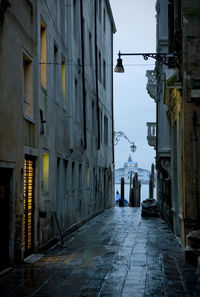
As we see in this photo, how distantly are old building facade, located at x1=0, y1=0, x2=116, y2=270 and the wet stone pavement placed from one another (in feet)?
2.68

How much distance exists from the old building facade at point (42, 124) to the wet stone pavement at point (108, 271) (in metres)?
0.82

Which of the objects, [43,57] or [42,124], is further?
[43,57]

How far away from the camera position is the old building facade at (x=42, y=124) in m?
9.73

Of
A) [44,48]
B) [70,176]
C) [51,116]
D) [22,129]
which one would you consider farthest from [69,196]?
[22,129]

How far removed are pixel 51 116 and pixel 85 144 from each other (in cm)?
756

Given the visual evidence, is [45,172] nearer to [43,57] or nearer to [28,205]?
[28,205]

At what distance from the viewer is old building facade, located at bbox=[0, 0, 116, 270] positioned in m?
9.73

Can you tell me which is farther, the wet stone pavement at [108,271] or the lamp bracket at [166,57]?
the lamp bracket at [166,57]

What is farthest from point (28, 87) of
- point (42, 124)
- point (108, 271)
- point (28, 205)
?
point (108, 271)

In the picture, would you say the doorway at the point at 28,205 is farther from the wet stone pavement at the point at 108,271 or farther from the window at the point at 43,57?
the window at the point at 43,57

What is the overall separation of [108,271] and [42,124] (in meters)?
4.36

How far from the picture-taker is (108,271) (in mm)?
9641

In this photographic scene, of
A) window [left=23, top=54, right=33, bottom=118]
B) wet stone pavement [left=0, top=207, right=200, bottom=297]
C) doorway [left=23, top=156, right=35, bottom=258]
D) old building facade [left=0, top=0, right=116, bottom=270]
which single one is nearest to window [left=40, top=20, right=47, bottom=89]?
old building facade [left=0, top=0, right=116, bottom=270]

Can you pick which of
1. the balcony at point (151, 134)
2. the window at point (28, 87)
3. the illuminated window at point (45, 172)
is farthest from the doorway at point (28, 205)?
the balcony at point (151, 134)
